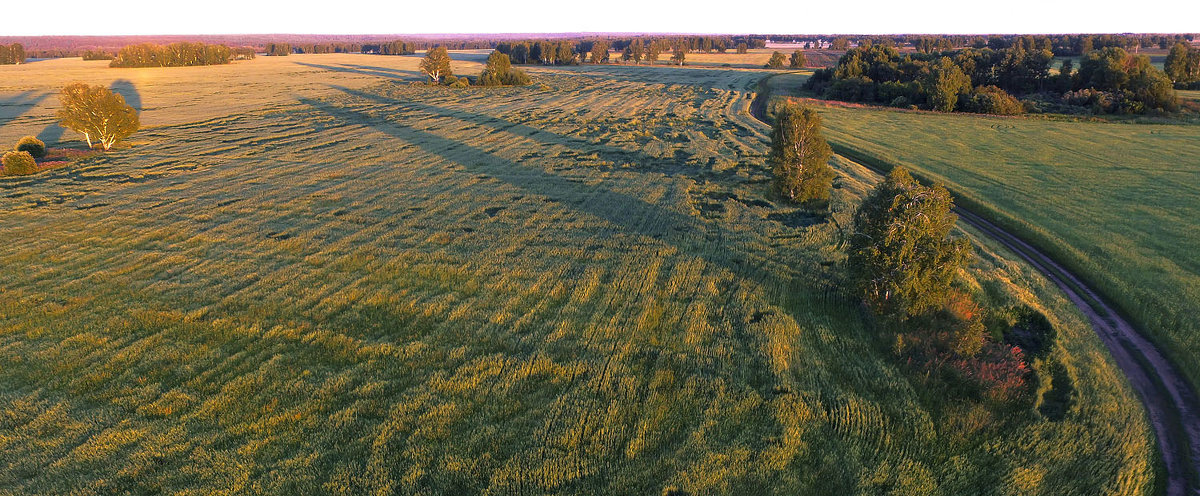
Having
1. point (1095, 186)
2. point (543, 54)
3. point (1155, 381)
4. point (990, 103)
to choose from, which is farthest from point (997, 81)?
point (543, 54)

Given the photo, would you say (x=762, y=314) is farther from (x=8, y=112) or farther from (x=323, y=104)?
(x=8, y=112)

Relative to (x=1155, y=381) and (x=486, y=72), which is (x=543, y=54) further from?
(x=1155, y=381)

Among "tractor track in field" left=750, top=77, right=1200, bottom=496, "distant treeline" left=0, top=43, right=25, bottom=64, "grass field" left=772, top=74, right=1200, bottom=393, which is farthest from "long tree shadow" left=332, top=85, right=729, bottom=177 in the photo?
"distant treeline" left=0, top=43, right=25, bottom=64

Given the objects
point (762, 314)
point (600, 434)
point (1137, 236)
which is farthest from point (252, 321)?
point (1137, 236)

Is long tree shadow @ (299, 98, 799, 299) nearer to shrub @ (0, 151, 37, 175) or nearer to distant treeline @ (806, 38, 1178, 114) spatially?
shrub @ (0, 151, 37, 175)

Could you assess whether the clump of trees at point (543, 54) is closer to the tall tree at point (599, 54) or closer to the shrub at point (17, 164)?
the tall tree at point (599, 54)

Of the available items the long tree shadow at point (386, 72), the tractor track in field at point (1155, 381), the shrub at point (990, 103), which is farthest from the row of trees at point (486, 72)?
the tractor track in field at point (1155, 381)
